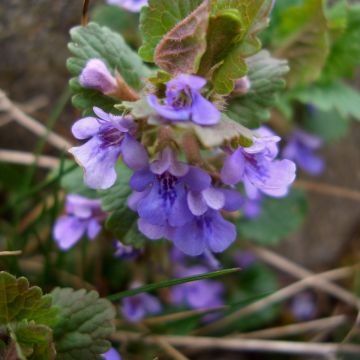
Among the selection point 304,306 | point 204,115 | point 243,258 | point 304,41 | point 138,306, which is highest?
point 204,115

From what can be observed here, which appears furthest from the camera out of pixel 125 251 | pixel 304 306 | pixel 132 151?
pixel 304 306

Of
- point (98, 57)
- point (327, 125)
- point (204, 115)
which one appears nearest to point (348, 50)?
point (327, 125)

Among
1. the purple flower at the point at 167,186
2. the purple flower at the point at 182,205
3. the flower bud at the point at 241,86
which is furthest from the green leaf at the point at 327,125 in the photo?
the purple flower at the point at 167,186

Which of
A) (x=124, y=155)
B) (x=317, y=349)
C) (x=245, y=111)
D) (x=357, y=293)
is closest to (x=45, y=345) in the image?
(x=124, y=155)

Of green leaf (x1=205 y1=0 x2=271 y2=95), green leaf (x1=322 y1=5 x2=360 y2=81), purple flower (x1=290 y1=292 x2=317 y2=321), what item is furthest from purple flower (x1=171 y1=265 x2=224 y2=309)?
green leaf (x1=205 y1=0 x2=271 y2=95)

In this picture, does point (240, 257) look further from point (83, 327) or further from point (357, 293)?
point (83, 327)

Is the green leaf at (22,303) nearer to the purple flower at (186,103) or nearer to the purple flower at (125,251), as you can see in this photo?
the purple flower at (125,251)

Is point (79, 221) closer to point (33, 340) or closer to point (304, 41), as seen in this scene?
point (33, 340)
